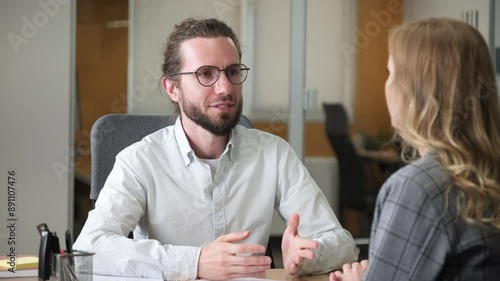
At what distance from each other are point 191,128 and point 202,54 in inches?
9.3

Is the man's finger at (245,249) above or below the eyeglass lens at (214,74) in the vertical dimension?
below

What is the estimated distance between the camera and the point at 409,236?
1.39m

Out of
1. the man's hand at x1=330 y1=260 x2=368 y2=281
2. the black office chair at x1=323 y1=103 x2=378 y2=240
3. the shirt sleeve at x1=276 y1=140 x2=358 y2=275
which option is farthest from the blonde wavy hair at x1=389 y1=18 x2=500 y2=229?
the black office chair at x1=323 y1=103 x2=378 y2=240

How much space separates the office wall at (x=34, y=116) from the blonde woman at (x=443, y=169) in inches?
142

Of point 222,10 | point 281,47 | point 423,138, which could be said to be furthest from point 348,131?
point 423,138

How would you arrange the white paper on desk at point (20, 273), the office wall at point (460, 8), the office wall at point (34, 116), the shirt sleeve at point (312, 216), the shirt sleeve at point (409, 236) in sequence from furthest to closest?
the office wall at point (460, 8) → the office wall at point (34, 116) → the shirt sleeve at point (312, 216) → the white paper on desk at point (20, 273) → the shirt sleeve at point (409, 236)

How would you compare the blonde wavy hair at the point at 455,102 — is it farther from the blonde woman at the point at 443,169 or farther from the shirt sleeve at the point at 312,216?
the shirt sleeve at the point at 312,216

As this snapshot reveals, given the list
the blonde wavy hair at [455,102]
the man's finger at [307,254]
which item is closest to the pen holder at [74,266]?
the man's finger at [307,254]

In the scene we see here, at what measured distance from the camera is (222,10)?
5055mm

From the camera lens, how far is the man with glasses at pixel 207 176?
238 centimetres

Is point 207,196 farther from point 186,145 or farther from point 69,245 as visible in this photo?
point 69,245

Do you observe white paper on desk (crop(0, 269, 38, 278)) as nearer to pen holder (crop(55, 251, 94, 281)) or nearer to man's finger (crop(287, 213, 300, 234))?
pen holder (crop(55, 251, 94, 281))

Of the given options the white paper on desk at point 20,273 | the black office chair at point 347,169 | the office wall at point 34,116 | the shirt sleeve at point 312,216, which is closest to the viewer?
the white paper on desk at point 20,273

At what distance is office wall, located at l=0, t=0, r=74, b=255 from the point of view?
4703mm
